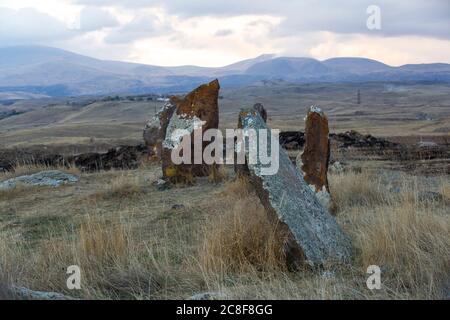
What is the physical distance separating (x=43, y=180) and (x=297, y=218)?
8.32 metres

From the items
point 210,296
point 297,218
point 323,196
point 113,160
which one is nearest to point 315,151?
point 323,196

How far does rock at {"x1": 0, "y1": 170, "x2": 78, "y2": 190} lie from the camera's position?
1225 cm

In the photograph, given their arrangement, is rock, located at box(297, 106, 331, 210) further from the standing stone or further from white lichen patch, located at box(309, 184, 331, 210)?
white lichen patch, located at box(309, 184, 331, 210)

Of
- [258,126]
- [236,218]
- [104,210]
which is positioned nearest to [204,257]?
[236,218]

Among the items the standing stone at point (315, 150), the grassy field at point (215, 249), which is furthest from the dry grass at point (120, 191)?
the standing stone at point (315, 150)

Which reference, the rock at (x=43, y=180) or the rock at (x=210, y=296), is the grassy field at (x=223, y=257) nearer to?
the rock at (x=210, y=296)

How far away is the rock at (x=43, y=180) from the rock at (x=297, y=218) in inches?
284

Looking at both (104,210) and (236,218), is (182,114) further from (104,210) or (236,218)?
(236,218)

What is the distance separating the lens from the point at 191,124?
39.2ft

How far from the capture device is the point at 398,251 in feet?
17.6

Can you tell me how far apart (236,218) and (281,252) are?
2.89 feet

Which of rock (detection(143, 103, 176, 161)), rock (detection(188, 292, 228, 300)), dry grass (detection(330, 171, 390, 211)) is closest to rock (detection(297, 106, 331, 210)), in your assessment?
dry grass (detection(330, 171, 390, 211))

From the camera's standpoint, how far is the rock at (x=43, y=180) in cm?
1225

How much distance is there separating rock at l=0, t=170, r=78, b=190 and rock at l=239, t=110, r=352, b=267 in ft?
23.7
